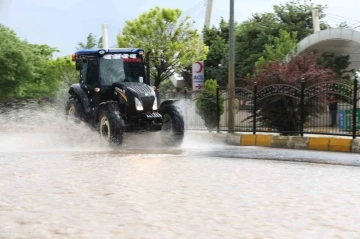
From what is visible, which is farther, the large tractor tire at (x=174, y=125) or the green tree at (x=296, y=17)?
the green tree at (x=296, y=17)

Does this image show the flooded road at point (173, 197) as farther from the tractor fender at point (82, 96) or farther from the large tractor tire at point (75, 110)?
the large tractor tire at point (75, 110)

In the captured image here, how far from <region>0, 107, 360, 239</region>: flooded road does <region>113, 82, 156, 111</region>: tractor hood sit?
216cm

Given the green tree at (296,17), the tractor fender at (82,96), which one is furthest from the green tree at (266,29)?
the tractor fender at (82,96)

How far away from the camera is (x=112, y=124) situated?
42.3 feet

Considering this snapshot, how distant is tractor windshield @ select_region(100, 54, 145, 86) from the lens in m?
14.1

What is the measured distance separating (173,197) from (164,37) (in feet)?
104

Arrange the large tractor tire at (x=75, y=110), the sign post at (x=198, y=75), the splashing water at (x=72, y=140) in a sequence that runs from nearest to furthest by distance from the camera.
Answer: the splashing water at (x=72, y=140) → the large tractor tire at (x=75, y=110) → the sign post at (x=198, y=75)

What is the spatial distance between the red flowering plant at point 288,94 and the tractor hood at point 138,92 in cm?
453

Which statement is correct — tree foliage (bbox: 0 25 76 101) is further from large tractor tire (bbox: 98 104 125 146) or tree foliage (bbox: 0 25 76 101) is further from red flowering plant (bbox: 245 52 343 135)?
large tractor tire (bbox: 98 104 125 146)

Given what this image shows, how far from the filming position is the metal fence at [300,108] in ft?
50.5

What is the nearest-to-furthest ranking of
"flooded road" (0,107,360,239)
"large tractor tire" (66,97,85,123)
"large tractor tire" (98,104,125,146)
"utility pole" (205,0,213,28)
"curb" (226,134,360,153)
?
1. "flooded road" (0,107,360,239)
2. "large tractor tire" (98,104,125,146)
3. "curb" (226,134,360,153)
4. "large tractor tire" (66,97,85,123)
5. "utility pole" (205,0,213,28)

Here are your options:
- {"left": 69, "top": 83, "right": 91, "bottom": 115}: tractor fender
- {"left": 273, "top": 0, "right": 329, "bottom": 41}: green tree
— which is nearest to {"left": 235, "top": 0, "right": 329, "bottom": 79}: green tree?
{"left": 273, "top": 0, "right": 329, "bottom": 41}: green tree

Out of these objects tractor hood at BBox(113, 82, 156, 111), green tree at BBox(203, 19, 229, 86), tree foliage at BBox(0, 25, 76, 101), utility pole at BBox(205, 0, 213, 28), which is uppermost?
utility pole at BBox(205, 0, 213, 28)

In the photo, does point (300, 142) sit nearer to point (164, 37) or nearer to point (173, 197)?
point (173, 197)
